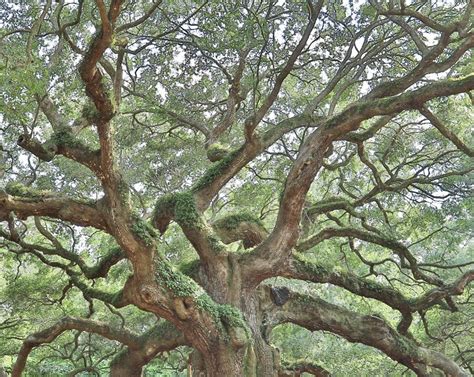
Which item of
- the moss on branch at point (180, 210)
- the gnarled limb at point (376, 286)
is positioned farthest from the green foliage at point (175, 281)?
the gnarled limb at point (376, 286)

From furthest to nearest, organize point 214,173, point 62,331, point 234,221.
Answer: point 234,221 → point 62,331 → point 214,173

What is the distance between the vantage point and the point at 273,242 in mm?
6586

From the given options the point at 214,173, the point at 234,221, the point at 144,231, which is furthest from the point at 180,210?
the point at 234,221

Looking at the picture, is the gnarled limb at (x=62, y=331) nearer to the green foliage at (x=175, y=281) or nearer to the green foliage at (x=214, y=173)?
the green foliage at (x=175, y=281)

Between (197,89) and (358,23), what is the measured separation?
2.98 m

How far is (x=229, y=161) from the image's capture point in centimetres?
704

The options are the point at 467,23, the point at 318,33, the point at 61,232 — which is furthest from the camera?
the point at 61,232

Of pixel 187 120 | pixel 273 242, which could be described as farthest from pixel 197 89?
pixel 273 242

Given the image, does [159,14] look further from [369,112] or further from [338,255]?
[338,255]

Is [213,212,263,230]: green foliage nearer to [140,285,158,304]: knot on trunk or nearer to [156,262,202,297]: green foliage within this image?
[156,262,202,297]: green foliage

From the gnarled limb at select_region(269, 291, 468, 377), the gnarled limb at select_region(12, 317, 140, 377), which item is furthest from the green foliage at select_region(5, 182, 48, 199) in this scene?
the gnarled limb at select_region(269, 291, 468, 377)

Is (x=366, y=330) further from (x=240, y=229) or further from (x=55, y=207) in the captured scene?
(x=55, y=207)

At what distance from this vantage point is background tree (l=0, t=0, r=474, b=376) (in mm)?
5777

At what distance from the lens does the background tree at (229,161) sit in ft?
19.0
